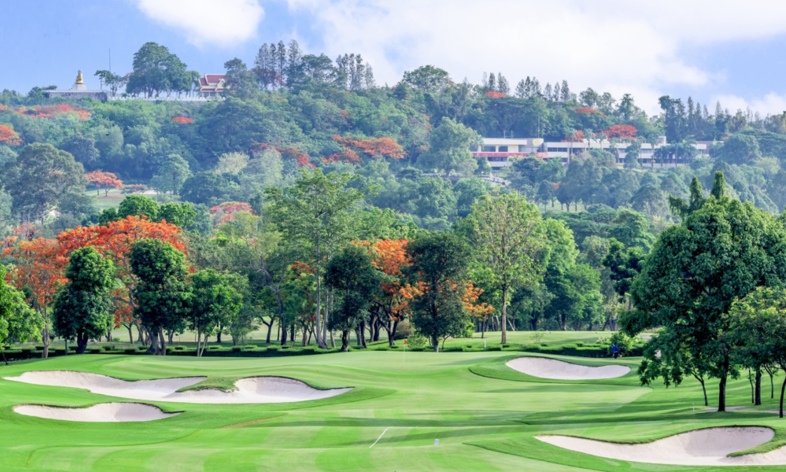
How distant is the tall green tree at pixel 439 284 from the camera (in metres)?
94.1

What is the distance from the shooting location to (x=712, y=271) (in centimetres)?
5344

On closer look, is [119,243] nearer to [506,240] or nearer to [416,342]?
[416,342]

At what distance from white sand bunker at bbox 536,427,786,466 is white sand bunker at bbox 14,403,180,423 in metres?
22.7

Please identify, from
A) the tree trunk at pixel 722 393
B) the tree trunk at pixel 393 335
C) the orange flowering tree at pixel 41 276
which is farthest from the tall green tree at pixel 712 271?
the orange flowering tree at pixel 41 276

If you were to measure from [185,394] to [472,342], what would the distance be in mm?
37062

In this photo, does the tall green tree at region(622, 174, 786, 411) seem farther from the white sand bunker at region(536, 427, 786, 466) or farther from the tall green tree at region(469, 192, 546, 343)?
the tall green tree at region(469, 192, 546, 343)

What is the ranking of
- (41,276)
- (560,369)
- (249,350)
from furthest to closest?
(41,276) < (249,350) < (560,369)

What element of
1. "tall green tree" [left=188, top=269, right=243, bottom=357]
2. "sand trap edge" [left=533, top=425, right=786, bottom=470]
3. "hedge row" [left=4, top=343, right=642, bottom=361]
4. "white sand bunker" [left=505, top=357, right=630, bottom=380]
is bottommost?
"sand trap edge" [left=533, top=425, right=786, bottom=470]

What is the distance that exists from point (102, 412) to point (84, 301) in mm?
33054

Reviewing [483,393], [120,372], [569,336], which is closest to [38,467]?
[483,393]

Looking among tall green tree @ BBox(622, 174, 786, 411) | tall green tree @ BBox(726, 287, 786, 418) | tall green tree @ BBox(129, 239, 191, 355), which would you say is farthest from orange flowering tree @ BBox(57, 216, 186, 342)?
tall green tree @ BBox(726, 287, 786, 418)

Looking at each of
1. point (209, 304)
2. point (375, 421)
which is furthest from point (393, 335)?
point (375, 421)

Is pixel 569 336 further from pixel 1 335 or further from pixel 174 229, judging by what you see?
pixel 1 335

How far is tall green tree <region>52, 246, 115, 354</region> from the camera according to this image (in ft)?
302
